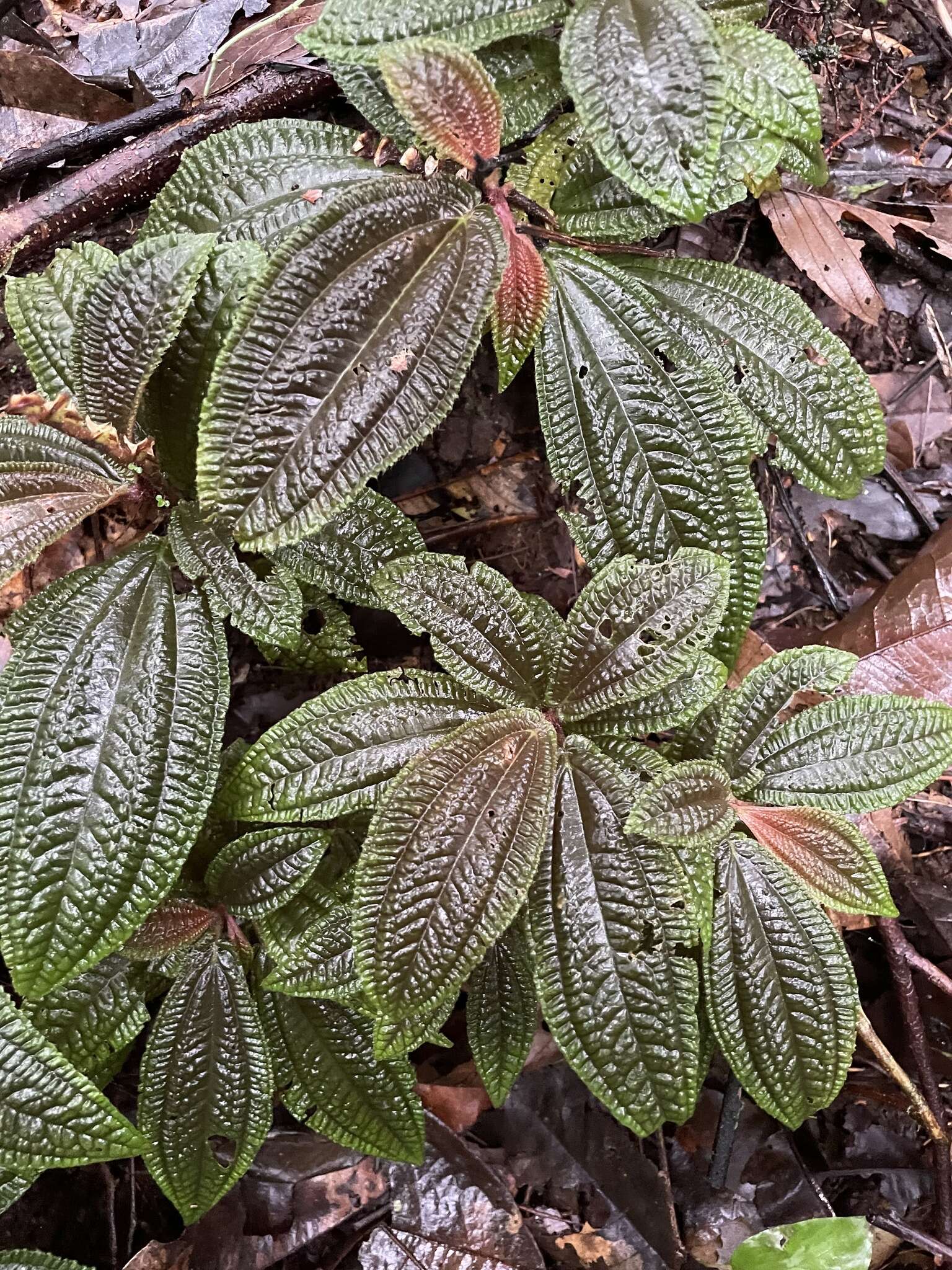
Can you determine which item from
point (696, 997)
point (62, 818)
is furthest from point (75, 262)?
point (696, 997)

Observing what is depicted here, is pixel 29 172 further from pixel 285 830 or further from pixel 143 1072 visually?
pixel 143 1072

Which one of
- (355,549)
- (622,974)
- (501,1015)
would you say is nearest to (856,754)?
(622,974)

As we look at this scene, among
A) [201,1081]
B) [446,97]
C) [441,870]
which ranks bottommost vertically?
[201,1081]

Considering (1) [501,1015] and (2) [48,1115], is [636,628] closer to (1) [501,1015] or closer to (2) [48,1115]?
(1) [501,1015]

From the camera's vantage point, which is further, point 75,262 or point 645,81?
point 75,262

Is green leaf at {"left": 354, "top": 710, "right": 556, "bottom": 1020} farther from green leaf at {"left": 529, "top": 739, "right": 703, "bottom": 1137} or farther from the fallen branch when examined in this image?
the fallen branch

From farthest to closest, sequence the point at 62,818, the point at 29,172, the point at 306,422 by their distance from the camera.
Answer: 1. the point at 29,172
2. the point at 62,818
3. the point at 306,422

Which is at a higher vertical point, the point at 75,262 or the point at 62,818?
the point at 75,262
